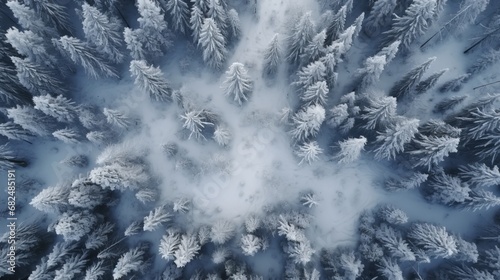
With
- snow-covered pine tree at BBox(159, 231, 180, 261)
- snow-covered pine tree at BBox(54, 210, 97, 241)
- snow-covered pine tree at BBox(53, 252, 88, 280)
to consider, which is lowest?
snow-covered pine tree at BBox(53, 252, 88, 280)

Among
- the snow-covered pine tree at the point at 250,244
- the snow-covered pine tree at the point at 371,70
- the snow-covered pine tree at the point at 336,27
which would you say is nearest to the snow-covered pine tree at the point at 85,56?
the snow-covered pine tree at the point at 250,244

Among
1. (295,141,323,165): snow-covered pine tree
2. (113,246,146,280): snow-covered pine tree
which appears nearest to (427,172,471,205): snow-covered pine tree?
(295,141,323,165): snow-covered pine tree

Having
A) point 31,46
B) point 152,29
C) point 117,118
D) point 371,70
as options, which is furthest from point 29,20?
point 371,70

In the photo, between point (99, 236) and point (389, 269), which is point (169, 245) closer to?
point (99, 236)

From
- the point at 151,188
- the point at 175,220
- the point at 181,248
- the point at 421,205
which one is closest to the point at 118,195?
the point at 151,188

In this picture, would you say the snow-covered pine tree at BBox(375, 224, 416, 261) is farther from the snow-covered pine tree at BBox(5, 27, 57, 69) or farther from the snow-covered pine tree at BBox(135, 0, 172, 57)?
the snow-covered pine tree at BBox(5, 27, 57, 69)

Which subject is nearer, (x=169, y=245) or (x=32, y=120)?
(x=169, y=245)
